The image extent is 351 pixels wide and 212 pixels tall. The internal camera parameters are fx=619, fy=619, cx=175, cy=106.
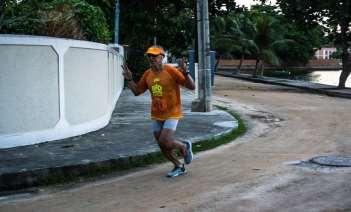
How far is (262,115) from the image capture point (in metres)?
16.0

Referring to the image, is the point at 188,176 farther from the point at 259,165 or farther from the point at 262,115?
the point at 262,115

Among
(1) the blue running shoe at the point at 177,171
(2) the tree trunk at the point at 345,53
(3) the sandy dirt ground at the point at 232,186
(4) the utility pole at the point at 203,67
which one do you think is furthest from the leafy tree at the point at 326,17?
(1) the blue running shoe at the point at 177,171

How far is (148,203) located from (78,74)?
4.83 m

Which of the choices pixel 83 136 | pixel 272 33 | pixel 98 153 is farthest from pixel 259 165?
pixel 272 33

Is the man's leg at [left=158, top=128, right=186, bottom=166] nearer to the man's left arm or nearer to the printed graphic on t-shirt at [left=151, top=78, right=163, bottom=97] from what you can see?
the printed graphic on t-shirt at [left=151, top=78, right=163, bottom=97]

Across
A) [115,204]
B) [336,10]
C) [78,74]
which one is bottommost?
[115,204]

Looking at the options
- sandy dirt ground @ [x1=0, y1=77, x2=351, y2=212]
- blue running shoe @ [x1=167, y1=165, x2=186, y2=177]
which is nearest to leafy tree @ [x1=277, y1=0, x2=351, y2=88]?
sandy dirt ground @ [x1=0, y1=77, x2=351, y2=212]

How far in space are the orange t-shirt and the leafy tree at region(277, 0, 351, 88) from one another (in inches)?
764

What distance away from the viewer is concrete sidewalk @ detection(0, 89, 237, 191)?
25.7 feet

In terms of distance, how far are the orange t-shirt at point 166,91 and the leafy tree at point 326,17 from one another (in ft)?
63.6

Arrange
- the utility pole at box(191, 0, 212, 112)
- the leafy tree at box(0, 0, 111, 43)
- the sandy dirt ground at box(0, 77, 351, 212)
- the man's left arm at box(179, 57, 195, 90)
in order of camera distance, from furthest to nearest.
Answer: the utility pole at box(191, 0, 212, 112) → the leafy tree at box(0, 0, 111, 43) → the man's left arm at box(179, 57, 195, 90) → the sandy dirt ground at box(0, 77, 351, 212)

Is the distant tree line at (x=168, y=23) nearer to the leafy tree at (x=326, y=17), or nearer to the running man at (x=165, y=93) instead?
the leafy tree at (x=326, y=17)

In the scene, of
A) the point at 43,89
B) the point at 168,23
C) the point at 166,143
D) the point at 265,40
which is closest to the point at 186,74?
the point at 166,143

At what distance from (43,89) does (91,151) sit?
146 cm
